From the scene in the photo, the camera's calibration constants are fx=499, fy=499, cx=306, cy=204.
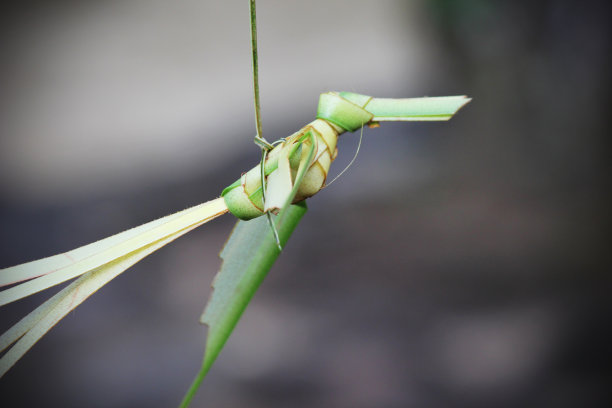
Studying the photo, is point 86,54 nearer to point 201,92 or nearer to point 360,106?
point 201,92

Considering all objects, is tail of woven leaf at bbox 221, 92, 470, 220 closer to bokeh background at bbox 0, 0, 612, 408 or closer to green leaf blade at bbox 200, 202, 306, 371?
green leaf blade at bbox 200, 202, 306, 371

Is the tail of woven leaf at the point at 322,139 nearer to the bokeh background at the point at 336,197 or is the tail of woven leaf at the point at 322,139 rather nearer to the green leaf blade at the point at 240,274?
the green leaf blade at the point at 240,274

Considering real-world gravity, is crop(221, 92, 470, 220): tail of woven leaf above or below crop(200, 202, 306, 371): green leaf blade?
above

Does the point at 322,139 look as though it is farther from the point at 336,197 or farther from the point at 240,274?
the point at 336,197

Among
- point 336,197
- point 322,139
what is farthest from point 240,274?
point 336,197

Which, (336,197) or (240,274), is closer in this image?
(240,274)

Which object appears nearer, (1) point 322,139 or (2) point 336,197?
(1) point 322,139

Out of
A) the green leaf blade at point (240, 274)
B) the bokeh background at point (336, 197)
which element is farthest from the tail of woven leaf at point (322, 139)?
the bokeh background at point (336, 197)

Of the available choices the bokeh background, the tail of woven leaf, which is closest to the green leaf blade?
the tail of woven leaf
